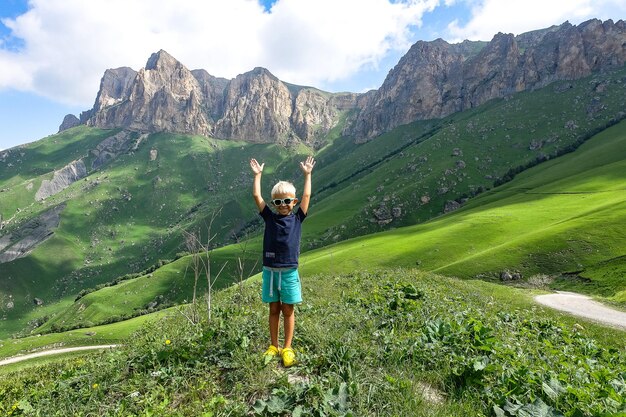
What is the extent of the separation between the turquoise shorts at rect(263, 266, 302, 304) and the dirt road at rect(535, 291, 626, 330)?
31.9m

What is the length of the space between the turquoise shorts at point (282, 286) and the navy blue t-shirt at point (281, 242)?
20 cm

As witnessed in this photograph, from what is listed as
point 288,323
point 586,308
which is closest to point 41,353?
point 288,323

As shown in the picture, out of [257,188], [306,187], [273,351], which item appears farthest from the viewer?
[306,187]

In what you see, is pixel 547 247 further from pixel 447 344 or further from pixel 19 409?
pixel 19 409

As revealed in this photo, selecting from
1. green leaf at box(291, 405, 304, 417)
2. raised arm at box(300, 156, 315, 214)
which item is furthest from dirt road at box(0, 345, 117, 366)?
green leaf at box(291, 405, 304, 417)

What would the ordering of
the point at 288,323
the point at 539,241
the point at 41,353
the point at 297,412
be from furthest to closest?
1. the point at 41,353
2. the point at 539,241
3. the point at 288,323
4. the point at 297,412

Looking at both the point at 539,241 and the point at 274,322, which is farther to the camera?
the point at 539,241

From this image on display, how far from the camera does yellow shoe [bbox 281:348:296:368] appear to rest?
820 cm

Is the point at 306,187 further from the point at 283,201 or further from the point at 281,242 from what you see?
the point at 281,242

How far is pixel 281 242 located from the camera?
9.55 m

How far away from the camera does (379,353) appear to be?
8.30 m

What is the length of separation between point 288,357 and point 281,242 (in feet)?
9.34

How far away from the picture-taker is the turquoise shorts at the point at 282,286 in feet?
30.9

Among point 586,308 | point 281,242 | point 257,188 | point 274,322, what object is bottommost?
point 586,308
